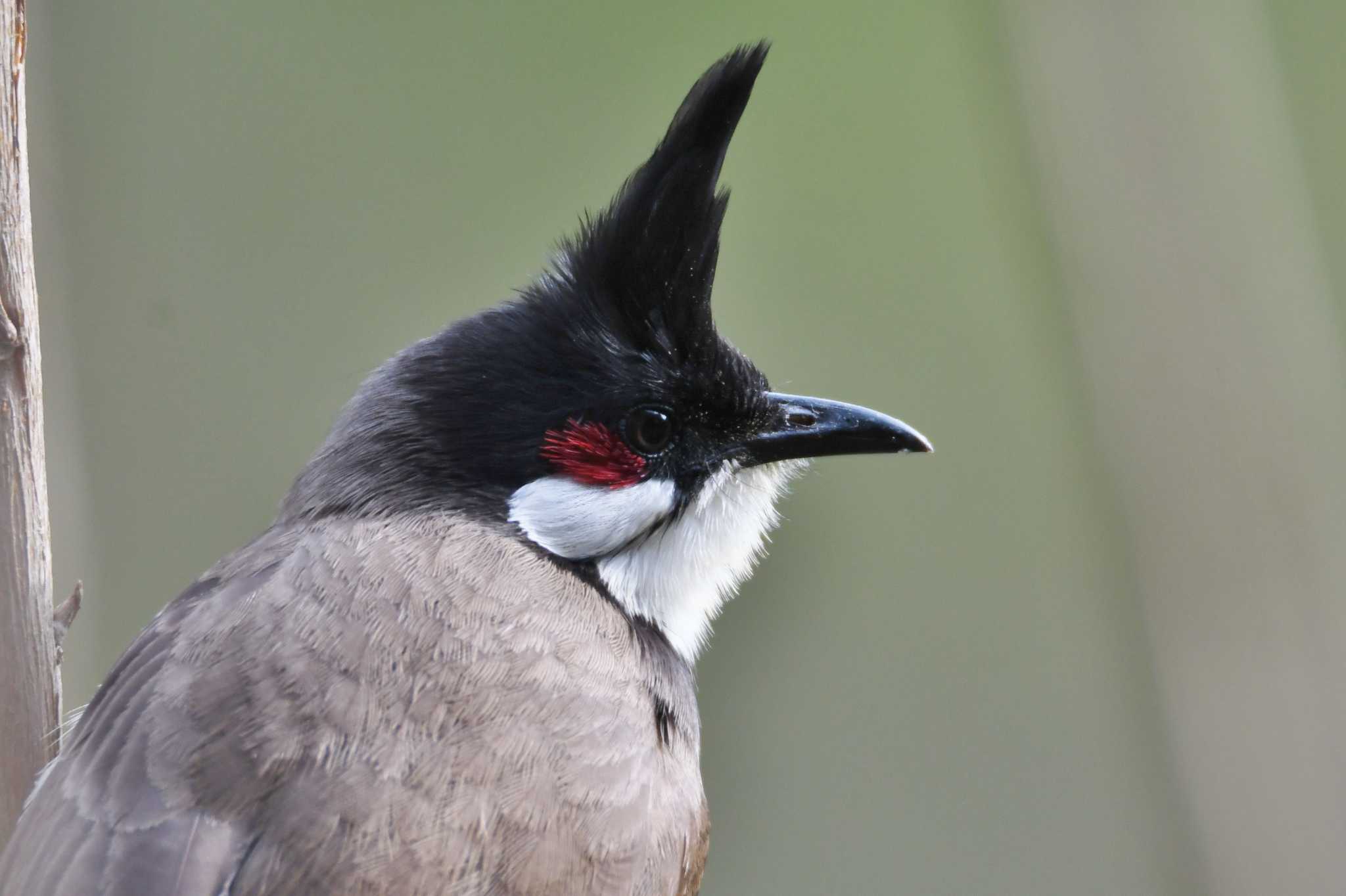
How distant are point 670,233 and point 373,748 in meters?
1.08

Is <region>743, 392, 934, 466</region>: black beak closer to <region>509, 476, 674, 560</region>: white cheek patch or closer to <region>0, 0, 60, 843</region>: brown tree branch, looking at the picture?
<region>509, 476, 674, 560</region>: white cheek patch

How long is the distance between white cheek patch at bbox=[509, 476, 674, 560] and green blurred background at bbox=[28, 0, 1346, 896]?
3.49ft

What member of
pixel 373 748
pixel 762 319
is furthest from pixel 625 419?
pixel 762 319

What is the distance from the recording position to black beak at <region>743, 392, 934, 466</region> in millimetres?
2527

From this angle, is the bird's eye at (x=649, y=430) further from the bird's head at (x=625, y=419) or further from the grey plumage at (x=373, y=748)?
the grey plumage at (x=373, y=748)

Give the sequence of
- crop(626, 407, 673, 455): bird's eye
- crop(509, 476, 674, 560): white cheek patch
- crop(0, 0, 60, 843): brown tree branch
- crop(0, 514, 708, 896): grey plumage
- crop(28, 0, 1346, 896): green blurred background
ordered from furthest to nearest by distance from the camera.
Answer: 1. crop(28, 0, 1346, 896): green blurred background
2. crop(626, 407, 673, 455): bird's eye
3. crop(509, 476, 674, 560): white cheek patch
4. crop(0, 0, 60, 843): brown tree branch
5. crop(0, 514, 708, 896): grey plumage

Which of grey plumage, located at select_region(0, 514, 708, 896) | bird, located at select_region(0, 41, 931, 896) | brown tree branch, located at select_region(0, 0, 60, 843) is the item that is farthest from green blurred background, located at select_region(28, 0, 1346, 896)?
brown tree branch, located at select_region(0, 0, 60, 843)

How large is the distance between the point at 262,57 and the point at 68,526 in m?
1.89

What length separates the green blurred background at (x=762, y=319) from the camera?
426 cm

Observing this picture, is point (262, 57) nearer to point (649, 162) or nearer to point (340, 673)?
point (649, 162)

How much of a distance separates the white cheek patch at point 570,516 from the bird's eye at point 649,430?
0.10 metres

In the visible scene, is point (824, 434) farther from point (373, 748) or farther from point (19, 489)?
point (19, 489)

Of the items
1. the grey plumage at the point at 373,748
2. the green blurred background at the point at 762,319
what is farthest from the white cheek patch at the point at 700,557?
the green blurred background at the point at 762,319

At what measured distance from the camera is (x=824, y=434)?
2.56 m
